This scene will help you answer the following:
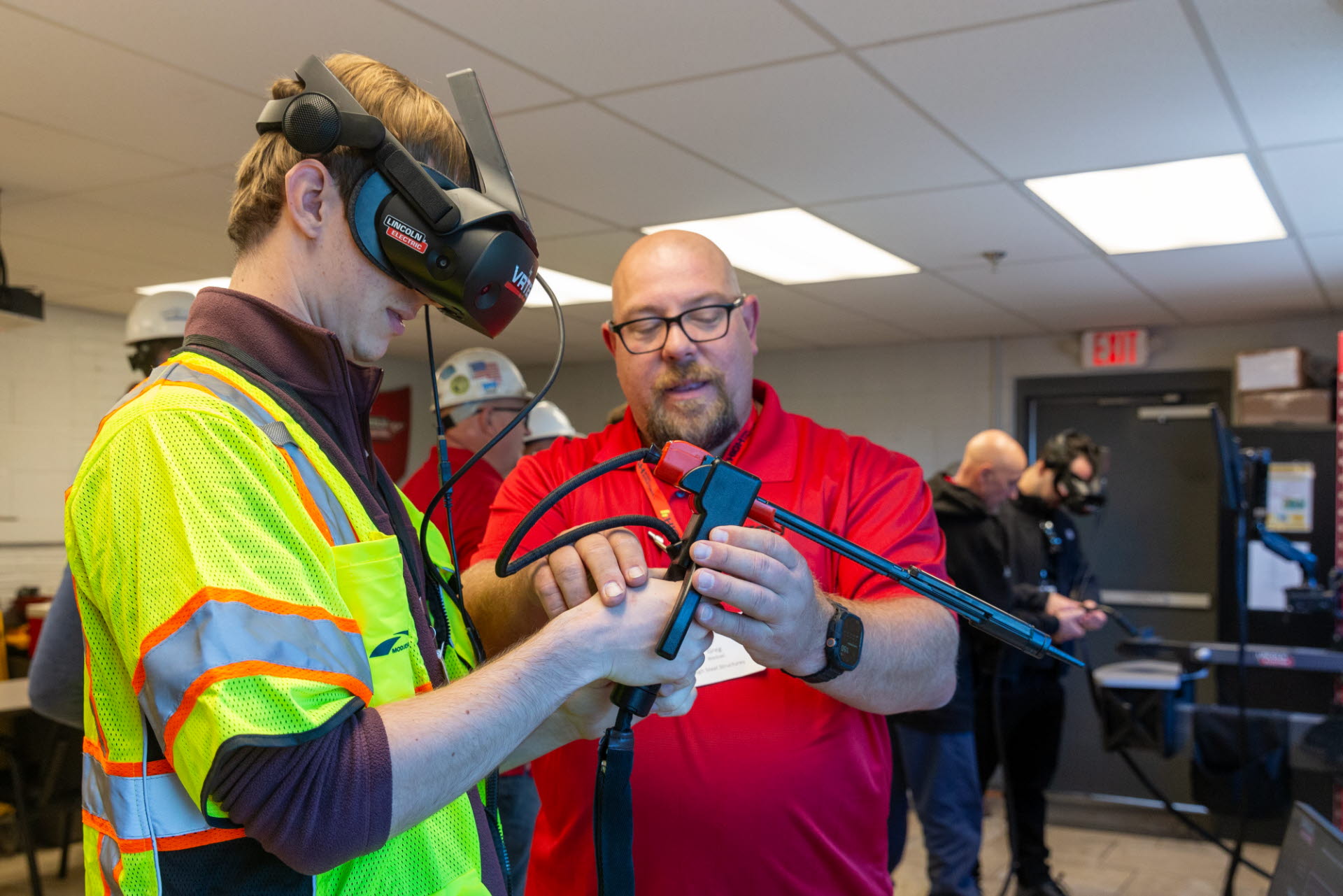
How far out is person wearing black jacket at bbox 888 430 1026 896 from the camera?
12.2ft

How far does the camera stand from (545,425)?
490 centimetres

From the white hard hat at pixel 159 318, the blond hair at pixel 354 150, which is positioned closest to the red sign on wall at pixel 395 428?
the white hard hat at pixel 159 318

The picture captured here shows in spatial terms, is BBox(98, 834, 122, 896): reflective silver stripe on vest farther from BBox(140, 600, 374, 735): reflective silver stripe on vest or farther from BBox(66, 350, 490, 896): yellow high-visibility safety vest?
BBox(140, 600, 374, 735): reflective silver stripe on vest

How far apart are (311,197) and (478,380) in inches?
120

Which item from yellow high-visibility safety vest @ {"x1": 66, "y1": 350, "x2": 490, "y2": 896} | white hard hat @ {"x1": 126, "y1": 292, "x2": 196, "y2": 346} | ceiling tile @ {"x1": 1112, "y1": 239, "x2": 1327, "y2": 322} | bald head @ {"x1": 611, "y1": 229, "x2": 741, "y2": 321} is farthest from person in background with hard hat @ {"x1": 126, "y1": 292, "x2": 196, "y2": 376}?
ceiling tile @ {"x1": 1112, "y1": 239, "x2": 1327, "y2": 322}

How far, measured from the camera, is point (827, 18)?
2.46 metres

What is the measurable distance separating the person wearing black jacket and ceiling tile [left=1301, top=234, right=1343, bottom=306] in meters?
1.55

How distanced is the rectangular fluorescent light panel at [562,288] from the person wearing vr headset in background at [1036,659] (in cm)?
236

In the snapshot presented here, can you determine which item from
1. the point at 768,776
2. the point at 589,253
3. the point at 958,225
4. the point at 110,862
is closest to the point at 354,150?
the point at 110,862

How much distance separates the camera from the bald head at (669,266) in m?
1.61

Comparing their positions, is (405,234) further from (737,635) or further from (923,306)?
(923,306)

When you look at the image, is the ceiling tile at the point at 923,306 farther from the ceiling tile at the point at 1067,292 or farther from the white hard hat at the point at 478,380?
the white hard hat at the point at 478,380

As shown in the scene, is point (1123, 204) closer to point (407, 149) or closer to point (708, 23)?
point (708, 23)

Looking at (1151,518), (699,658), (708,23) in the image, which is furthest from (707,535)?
(1151,518)
